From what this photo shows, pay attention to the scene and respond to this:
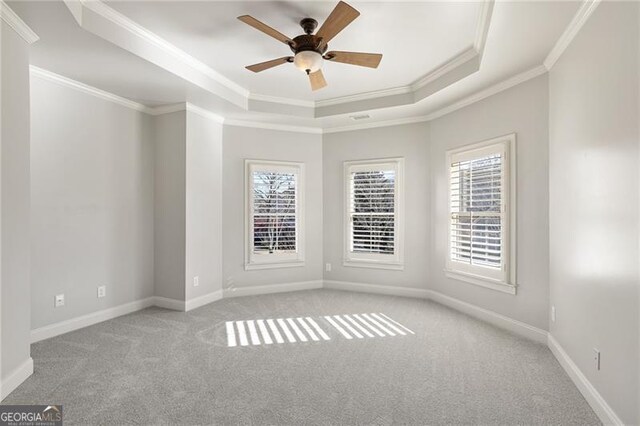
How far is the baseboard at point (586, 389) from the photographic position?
6.81 ft

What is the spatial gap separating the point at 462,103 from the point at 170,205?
13.0 feet

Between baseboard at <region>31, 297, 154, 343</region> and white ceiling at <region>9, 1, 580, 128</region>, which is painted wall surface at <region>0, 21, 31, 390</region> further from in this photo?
baseboard at <region>31, 297, 154, 343</region>

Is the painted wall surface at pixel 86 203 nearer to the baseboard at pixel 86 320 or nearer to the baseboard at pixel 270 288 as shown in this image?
the baseboard at pixel 86 320

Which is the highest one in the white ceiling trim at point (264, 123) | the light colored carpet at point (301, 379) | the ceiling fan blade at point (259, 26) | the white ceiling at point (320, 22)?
the white ceiling at point (320, 22)

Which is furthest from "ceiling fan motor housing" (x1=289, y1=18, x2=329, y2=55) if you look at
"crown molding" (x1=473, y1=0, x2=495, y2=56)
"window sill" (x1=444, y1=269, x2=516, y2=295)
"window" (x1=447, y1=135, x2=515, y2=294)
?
"window sill" (x1=444, y1=269, x2=516, y2=295)

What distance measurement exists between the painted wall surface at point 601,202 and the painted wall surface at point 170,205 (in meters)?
4.09

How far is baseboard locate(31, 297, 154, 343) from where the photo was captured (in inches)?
135

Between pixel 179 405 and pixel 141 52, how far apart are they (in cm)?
292

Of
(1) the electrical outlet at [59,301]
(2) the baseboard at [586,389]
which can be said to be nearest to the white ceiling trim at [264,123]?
(1) the electrical outlet at [59,301]

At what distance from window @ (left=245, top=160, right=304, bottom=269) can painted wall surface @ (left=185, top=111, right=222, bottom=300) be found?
0.46 meters

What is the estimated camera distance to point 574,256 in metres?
2.65

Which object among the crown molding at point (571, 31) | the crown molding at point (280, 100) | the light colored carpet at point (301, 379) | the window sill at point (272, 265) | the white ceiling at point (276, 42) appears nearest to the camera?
Answer: the light colored carpet at point (301, 379)

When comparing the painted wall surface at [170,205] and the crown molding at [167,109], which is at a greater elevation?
the crown molding at [167,109]

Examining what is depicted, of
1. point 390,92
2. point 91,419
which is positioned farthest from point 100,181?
point 390,92
